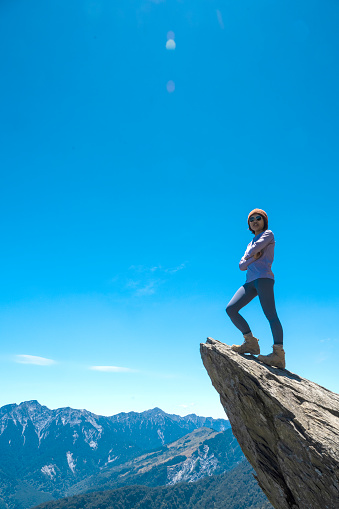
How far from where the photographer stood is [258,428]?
923 centimetres

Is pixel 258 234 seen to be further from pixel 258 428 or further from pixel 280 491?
pixel 280 491

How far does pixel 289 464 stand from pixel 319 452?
4.00 feet

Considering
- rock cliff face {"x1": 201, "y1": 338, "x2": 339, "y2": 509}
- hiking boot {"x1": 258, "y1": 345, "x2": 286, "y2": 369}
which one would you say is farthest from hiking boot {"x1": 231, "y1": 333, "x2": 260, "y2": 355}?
hiking boot {"x1": 258, "y1": 345, "x2": 286, "y2": 369}

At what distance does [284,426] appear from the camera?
8203mm

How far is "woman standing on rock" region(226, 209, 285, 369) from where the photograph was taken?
10289 millimetres

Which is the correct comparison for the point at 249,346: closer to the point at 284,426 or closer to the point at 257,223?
the point at 284,426

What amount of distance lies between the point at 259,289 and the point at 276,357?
2.49m

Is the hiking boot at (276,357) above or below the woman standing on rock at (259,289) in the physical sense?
below

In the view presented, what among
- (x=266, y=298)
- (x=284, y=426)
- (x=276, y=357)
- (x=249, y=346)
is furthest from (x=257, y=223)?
(x=284, y=426)

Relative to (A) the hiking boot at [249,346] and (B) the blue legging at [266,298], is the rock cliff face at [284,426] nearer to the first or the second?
(A) the hiking boot at [249,346]

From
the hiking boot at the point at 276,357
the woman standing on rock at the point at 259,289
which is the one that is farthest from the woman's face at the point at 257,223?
the hiking boot at the point at 276,357

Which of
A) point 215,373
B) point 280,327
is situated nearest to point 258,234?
point 280,327

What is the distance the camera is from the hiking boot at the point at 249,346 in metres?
10.8

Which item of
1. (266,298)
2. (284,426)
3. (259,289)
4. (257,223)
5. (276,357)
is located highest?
(257,223)
